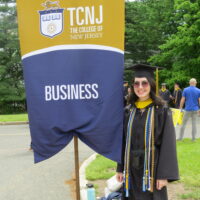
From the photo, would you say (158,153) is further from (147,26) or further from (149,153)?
Answer: (147,26)

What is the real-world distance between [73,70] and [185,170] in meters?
3.51

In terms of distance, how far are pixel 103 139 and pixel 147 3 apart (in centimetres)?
2467

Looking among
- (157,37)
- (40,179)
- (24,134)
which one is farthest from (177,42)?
(40,179)

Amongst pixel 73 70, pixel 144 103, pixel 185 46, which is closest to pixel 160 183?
pixel 144 103

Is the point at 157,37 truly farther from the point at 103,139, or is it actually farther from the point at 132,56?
the point at 103,139

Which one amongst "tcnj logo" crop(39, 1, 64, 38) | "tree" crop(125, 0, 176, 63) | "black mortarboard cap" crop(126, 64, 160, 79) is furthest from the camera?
"tree" crop(125, 0, 176, 63)

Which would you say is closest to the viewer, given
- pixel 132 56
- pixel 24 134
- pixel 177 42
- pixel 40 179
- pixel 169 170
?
pixel 169 170

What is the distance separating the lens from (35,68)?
3.08 metres

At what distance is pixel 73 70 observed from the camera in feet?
10.0

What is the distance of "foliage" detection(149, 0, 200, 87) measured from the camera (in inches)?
787

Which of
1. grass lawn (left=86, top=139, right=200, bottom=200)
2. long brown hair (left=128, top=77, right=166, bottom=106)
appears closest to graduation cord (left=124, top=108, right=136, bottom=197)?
long brown hair (left=128, top=77, right=166, bottom=106)

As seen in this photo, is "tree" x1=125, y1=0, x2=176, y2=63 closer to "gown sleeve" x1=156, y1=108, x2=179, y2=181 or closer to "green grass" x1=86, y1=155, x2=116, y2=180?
"green grass" x1=86, y1=155, x2=116, y2=180

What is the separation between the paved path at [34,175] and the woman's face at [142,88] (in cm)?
248

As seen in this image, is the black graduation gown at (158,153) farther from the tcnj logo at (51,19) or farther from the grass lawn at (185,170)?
the grass lawn at (185,170)
